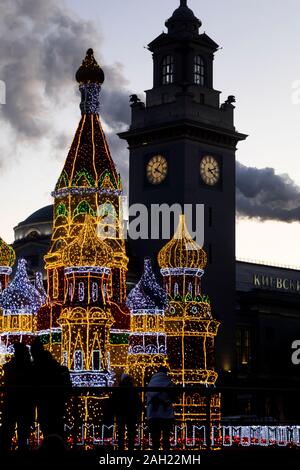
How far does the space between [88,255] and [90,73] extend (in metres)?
7.89

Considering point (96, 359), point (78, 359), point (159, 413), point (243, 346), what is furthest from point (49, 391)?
point (243, 346)

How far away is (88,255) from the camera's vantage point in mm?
47094

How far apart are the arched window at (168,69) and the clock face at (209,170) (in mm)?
7478

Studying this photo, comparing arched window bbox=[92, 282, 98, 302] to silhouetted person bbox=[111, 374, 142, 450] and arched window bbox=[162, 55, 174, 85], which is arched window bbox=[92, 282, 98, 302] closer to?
silhouetted person bbox=[111, 374, 142, 450]

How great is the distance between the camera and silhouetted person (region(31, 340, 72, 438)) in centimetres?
2764

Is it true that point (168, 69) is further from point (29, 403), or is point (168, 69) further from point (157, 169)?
point (29, 403)

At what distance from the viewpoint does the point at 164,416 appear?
30.9m

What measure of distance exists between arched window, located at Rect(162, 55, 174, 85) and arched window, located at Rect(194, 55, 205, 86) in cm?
200

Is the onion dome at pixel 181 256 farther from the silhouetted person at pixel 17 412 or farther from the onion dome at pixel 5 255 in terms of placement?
the silhouetted person at pixel 17 412

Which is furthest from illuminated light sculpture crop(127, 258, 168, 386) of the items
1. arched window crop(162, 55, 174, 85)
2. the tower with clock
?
arched window crop(162, 55, 174, 85)

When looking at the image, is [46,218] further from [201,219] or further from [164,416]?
[164,416]
